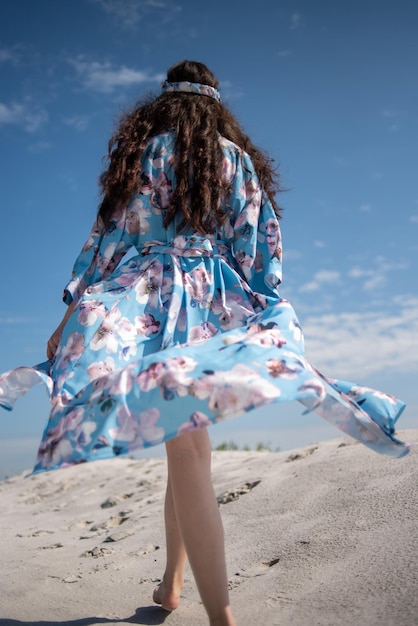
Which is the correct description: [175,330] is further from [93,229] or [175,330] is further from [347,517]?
[347,517]

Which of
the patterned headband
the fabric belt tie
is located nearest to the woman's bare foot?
the fabric belt tie

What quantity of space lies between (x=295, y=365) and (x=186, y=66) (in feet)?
5.18

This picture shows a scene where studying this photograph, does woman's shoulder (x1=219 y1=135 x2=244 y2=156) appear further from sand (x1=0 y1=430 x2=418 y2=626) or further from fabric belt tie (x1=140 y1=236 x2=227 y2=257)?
sand (x1=0 y1=430 x2=418 y2=626)

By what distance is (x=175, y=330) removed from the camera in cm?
229

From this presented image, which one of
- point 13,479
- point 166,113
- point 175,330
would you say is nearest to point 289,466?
point 175,330

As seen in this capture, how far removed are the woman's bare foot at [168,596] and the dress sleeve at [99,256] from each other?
3.86 feet

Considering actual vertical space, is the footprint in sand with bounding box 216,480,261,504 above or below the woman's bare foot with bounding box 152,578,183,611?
above

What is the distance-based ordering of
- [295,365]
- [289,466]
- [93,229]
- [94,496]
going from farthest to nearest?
[94,496] < [289,466] < [93,229] < [295,365]

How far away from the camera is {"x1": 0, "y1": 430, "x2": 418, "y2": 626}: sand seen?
2.33 m

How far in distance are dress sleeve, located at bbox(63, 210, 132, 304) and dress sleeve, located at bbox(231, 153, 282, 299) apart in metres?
0.45

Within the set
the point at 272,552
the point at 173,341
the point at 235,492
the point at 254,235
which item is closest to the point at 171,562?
the point at 272,552

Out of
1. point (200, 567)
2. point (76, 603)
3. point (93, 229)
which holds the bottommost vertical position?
point (76, 603)

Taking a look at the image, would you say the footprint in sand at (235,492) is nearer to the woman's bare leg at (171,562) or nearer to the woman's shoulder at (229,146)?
the woman's bare leg at (171,562)

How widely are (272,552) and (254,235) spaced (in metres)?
1.43
